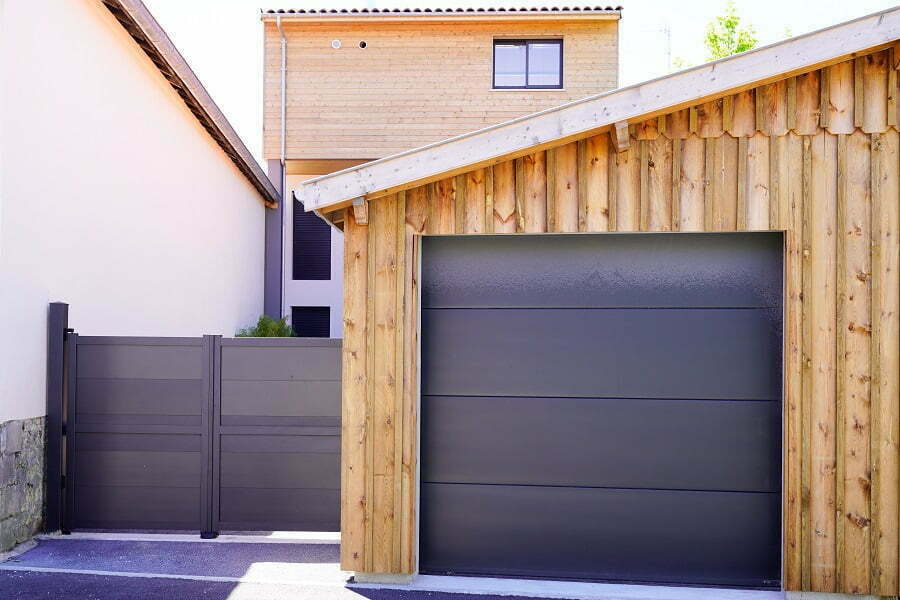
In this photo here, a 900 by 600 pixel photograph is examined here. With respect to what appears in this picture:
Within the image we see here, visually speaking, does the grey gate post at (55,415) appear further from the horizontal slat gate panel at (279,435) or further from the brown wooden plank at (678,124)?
the brown wooden plank at (678,124)

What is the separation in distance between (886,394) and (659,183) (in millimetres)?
2082

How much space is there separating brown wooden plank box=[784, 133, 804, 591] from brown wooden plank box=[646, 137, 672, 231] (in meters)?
0.74

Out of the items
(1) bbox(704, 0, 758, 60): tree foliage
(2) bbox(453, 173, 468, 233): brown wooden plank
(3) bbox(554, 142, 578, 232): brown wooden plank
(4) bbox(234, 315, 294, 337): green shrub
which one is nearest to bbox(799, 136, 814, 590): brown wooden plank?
(3) bbox(554, 142, 578, 232): brown wooden plank

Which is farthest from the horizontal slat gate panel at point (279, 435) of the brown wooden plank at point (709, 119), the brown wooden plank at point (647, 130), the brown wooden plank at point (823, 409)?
the brown wooden plank at point (823, 409)

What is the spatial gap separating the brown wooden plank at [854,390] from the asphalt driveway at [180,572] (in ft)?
7.80

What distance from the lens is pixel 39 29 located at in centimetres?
695

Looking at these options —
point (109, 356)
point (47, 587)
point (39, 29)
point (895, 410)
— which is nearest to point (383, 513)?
point (47, 587)

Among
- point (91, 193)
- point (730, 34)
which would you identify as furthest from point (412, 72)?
point (91, 193)

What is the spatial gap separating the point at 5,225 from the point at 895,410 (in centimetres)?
674

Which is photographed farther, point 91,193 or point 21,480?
point 91,193

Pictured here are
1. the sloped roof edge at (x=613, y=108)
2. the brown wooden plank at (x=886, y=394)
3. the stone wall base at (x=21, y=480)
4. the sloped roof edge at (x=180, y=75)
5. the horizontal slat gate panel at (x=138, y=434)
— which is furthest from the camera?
the sloped roof edge at (x=180, y=75)

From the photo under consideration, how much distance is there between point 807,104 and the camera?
5.54 meters

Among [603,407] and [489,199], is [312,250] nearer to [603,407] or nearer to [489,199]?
[489,199]

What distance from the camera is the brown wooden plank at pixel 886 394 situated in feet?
17.6
